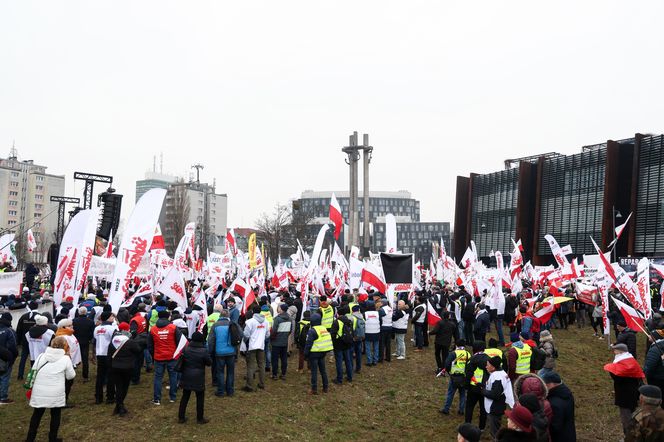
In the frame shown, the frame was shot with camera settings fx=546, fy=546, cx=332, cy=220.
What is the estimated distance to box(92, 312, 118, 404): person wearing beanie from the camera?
35.6 ft

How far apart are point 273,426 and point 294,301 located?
6324 millimetres

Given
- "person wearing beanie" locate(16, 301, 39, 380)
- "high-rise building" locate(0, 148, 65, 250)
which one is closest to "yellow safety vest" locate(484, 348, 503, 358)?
"person wearing beanie" locate(16, 301, 39, 380)

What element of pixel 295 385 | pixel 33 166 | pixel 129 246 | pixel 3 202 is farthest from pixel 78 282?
pixel 33 166

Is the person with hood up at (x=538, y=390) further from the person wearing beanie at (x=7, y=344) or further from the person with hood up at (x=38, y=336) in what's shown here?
the person with hood up at (x=38, y=336)

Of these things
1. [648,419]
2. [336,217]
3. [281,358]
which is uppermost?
[336,217]

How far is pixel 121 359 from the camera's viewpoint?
9.91m

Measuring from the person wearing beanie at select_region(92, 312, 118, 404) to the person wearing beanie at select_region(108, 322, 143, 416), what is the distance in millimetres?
543

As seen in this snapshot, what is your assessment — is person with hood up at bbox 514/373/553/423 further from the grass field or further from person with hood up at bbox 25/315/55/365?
person with hood up at bbox 25/315/55/365

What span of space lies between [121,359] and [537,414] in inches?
288

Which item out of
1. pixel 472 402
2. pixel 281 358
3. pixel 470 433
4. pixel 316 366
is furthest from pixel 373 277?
pixel 470 433

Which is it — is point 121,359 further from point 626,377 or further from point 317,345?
point 626,377

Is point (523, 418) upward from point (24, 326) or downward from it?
upward

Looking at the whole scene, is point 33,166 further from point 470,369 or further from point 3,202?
point 470,369

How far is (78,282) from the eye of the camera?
41.8 ft
